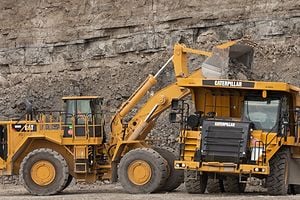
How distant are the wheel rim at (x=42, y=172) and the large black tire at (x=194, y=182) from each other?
342cm

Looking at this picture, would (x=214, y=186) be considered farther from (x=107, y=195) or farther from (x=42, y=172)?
(x=42, y=172)

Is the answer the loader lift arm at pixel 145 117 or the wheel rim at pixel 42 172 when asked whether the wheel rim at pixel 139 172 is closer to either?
the loader lift arm at pixel 145 117

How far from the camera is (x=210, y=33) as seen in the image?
3569 cm

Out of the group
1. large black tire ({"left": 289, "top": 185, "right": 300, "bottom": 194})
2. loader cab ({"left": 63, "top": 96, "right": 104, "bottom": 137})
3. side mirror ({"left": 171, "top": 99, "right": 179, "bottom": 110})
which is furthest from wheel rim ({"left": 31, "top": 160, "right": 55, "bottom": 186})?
large black tire ({"left": 289, "top": 185, "right": 300, "bottom": 194})

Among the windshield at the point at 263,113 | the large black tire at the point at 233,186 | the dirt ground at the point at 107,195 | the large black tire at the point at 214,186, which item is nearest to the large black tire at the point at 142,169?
the dirt ground at the point at 107,195

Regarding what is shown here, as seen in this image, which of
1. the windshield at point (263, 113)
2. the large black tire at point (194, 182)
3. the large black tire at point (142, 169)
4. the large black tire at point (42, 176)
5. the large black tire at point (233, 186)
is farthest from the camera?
the large black tire at point (42, 176)

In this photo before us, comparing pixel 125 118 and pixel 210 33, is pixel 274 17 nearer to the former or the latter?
pixel 210 33

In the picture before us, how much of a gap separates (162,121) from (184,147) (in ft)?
35.7

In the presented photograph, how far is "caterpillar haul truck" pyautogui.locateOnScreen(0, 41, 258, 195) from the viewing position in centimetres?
1917

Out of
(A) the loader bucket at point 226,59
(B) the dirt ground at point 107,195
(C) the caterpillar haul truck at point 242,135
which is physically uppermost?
(A) the loader bucket at point 226,59

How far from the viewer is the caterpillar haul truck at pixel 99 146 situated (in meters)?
19.2

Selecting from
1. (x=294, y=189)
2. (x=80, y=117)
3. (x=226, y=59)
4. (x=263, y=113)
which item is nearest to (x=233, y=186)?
(x=294, y=189)

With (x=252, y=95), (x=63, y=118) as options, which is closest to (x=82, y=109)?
(x=63, y=118)

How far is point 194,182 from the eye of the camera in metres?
18.3
